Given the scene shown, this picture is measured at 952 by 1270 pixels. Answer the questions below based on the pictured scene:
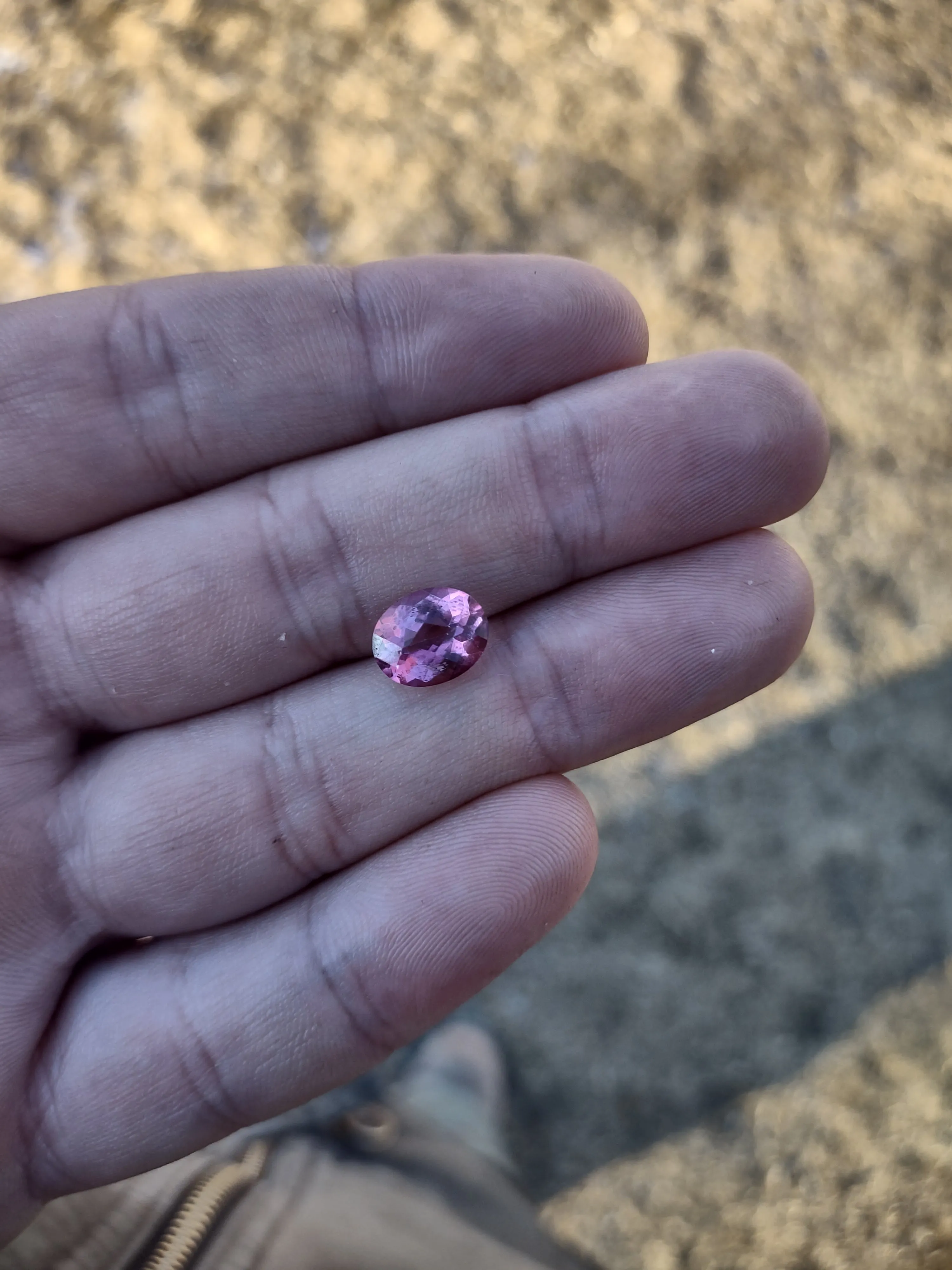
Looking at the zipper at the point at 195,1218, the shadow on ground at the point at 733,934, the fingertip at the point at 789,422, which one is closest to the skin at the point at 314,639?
the fingertip at the point at 789,422

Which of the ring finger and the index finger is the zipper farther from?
the index finger

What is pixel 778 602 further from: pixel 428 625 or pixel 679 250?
pixel 679 250

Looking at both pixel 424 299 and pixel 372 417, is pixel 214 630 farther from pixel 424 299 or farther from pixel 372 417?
pixel 424 299

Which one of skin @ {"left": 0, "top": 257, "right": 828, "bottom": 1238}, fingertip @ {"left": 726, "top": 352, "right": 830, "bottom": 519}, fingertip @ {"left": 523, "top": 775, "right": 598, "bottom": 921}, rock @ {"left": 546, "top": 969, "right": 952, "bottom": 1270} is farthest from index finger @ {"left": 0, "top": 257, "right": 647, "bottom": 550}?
rock @ {"left": 546, "top": 969, "right": 952, "bottom": 1270}

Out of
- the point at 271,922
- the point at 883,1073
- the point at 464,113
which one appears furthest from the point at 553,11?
the point at 883,1073

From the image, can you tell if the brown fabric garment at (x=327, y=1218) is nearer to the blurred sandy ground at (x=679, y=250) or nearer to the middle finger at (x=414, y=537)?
the blurred sandy ground at (x=679, y=250)

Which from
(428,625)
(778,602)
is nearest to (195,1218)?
(428,625)

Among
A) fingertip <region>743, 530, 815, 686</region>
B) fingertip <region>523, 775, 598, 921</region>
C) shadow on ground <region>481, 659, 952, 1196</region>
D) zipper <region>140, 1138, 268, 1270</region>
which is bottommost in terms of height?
shadow on ground <region>481, 659, 952, 1196</region>
